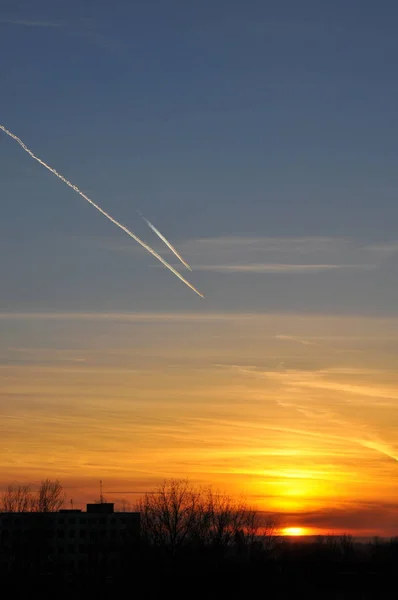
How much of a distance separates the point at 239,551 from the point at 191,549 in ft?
34.4

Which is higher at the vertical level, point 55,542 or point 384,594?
point 55,542

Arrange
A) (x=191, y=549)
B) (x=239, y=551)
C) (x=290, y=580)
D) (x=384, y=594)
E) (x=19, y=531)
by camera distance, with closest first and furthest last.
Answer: (x=384, y=594) < (x=290, y=580) < (x=191, y=549) < (x=239, y=551) < (x=19, y=531)

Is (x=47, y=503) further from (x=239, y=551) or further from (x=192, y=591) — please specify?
(x=192, y=591)

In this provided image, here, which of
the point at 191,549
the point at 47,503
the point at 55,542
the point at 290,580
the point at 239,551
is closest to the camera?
the point at 290,580

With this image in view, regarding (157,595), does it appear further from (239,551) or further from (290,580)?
(239,551)

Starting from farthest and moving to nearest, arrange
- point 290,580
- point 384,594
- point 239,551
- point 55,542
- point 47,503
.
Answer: point 55,542
point 47,503
point 239,551
point 290,580
point 384,594

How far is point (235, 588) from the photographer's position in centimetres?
9875

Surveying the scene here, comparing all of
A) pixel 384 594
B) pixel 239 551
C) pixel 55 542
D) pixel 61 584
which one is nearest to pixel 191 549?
pixel 239 551

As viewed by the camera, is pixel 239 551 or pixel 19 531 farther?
pixel 19 531

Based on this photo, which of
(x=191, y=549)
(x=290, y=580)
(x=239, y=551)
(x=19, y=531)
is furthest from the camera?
(x=19, y=531)

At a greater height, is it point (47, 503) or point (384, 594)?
point (47, 503)

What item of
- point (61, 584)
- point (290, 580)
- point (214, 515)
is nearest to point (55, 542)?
point (214, 515)

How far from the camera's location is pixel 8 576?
117 meters

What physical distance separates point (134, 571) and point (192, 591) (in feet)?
36.3
